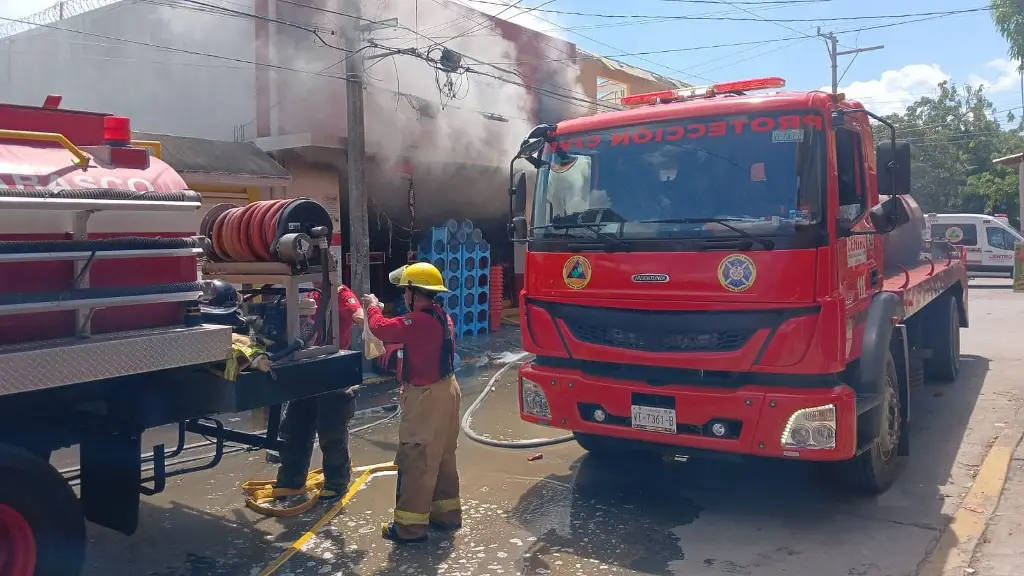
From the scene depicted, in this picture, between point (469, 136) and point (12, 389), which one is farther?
point (469, 136)

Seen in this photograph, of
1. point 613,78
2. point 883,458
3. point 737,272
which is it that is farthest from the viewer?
point 613,78

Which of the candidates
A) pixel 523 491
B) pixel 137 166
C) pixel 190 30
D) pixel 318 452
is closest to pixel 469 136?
pixel 190 30

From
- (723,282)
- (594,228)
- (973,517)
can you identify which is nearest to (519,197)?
(594,228)

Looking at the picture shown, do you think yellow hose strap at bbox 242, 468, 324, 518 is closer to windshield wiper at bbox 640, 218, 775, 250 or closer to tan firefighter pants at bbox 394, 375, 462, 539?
tan firefighter pants at bbox 394, 375, 462, 539

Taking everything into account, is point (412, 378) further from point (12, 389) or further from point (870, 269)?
point (870, 269)

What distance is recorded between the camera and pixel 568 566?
4.28 metres

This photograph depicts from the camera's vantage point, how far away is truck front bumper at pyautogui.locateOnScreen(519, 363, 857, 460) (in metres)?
4.38

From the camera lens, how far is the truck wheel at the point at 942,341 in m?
8.43

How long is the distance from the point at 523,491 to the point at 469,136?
10000 millimetres

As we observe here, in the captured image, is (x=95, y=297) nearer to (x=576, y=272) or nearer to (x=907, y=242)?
(x=576, y=272)

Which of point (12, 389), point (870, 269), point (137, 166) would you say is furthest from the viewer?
point (870, 269)

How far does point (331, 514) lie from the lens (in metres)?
5.06

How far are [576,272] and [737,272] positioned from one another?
103 cm

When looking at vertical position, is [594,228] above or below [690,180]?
below
